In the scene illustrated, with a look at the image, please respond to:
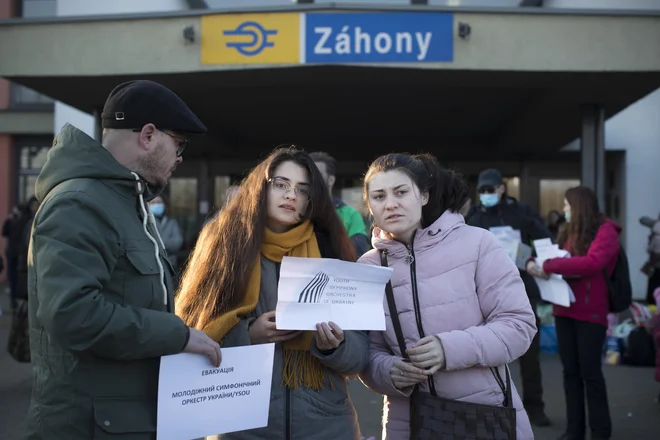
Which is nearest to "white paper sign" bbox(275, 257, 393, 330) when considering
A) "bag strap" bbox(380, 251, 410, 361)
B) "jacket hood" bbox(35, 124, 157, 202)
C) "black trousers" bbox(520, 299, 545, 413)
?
"bag strap" bbox(380, 251, 410, 361)

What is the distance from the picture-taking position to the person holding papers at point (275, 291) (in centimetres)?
231

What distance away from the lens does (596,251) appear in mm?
4648

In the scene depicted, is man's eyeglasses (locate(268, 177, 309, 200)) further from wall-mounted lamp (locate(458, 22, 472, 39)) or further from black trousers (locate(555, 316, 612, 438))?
wall-mounted lamp (locate(458, 22, 472, 39))

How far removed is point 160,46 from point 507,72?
4.33 metres

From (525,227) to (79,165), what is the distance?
14.2ft

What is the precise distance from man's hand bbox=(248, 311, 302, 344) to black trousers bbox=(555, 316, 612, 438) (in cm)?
313

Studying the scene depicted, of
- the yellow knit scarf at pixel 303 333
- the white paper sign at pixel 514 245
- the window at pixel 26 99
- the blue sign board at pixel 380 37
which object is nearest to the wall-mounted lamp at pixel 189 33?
the blue sign board at pixel 380 37

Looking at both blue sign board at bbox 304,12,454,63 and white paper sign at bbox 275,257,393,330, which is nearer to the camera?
white paper sign at bbox 275,257,393,330

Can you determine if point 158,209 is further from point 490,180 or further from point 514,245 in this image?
point 514,245

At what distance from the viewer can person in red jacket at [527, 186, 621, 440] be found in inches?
181

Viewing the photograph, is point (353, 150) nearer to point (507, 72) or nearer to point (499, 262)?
point (507, 72)

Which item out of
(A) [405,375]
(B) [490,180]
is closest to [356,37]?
(B) [490,180]

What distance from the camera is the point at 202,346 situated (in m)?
1.88

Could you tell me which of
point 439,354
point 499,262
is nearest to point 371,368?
point 439,354
